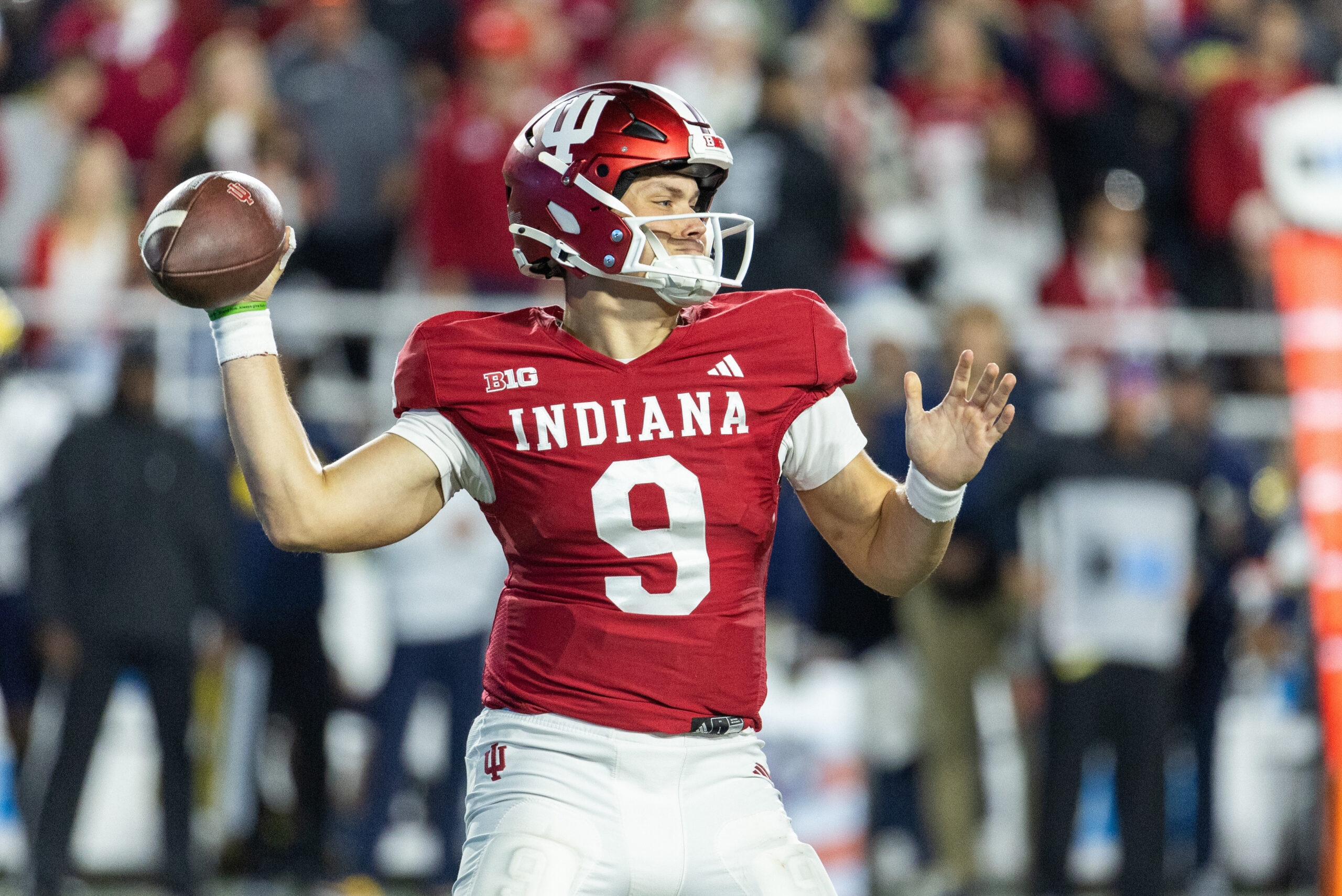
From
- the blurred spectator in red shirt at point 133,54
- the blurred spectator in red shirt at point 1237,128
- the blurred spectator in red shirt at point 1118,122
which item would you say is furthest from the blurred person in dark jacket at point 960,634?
the blurred spectator in red shirt at point 133,54

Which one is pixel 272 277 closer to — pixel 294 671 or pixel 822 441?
pixel 822 441

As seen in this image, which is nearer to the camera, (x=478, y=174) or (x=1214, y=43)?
(x=478, y=174)

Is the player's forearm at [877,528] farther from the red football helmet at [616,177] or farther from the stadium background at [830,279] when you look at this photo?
the stadium background at [830,279]

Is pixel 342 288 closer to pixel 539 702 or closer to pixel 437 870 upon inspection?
pixel 437 870

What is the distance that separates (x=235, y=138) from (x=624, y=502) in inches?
220

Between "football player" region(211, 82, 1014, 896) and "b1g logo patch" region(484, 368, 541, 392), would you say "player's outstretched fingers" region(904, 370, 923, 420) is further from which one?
"b1g logo patch" region(484, 368, 541, 392)

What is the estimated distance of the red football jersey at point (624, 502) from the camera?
323 cm

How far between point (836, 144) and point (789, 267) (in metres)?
0.99

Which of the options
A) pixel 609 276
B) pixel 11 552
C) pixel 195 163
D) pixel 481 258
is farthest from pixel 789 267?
pixel 609 276

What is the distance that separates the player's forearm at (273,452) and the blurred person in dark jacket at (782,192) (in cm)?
520

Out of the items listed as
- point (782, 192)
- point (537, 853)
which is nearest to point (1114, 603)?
point (782, 192)

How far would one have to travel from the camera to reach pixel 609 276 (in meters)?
3.38

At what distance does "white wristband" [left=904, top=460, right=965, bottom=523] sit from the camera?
10.9ft

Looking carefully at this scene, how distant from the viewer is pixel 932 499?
10.9ft
